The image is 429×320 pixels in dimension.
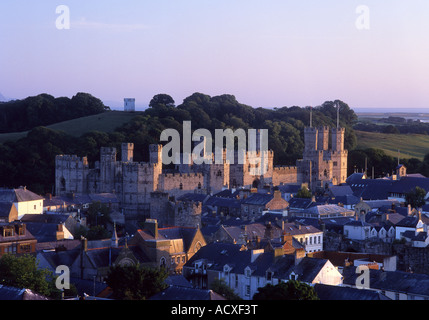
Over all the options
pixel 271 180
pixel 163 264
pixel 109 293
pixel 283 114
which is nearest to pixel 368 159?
pixel 271 180

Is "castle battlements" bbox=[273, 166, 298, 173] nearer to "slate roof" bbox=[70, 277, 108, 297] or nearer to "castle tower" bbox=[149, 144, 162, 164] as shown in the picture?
"castle tower" bbox=[149, 144, 162, 164]

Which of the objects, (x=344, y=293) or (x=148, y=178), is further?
(x=148, y=178)

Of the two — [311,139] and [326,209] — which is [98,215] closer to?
[326,209]

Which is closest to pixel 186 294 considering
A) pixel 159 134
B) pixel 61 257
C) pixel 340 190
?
pixel 61 257

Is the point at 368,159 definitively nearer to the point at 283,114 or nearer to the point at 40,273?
the point at 283,114

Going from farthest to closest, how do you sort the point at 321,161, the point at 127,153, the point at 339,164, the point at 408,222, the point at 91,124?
the point at 91,124 → the point at 339,164 → the point at 321,161 → the point at 127,153 → the point at 408,222

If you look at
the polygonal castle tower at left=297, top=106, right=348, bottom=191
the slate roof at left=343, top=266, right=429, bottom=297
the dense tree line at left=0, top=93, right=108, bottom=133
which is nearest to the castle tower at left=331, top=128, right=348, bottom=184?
the polygonal castle tower at left=297, top=106, right=348, bottom=191
